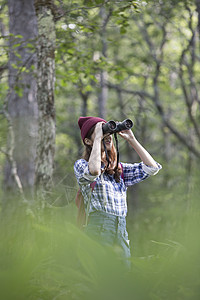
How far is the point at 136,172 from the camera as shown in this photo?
2904 mm

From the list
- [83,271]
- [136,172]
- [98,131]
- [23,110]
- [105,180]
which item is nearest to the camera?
[83,271]

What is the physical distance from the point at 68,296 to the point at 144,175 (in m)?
2.34

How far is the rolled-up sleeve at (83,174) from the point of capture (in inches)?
96.1

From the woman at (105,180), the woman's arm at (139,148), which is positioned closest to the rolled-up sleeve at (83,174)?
the woman at (105,180)

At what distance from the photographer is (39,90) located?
387 cm

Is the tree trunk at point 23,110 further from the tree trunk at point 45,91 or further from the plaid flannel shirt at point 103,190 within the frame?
the plaid flannel shirt at point 103,190

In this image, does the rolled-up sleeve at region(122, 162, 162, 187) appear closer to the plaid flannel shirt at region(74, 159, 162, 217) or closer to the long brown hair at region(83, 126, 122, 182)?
the plaid flannel shirt at region(74, 159, 162, 217)

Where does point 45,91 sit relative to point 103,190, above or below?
above

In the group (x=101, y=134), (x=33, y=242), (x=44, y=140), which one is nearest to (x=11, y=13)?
(x=44, y=140)

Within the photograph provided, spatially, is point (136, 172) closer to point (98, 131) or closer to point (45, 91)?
point (98, 131)

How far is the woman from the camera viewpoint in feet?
8.01

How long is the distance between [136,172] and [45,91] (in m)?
1.61

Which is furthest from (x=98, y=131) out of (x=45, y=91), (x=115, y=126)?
(x=45, y=91)

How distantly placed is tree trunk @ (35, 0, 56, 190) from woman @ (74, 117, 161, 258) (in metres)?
0.98
